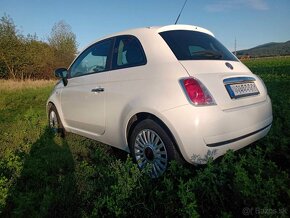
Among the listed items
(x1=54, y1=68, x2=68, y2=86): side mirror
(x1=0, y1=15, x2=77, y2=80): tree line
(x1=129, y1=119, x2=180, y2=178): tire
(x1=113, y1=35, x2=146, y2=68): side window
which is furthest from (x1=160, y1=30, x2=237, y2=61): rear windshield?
(x1=0, y1=15, x2=77, y2=80): tree line

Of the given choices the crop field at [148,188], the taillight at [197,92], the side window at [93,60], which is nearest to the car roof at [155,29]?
the side window at [93,60]

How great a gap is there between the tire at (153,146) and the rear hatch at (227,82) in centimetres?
70

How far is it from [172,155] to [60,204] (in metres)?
1.26

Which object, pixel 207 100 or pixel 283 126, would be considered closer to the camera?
pixel 207 100

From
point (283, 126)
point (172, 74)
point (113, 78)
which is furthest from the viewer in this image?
point (283, 126)

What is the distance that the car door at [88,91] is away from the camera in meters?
3.95

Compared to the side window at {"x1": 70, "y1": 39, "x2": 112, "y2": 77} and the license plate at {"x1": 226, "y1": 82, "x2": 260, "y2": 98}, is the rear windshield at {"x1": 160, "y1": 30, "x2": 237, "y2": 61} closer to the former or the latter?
the license plate at {"x1": 226, "y1": 82, "x2": 260, "y2": 98}

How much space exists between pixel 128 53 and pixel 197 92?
130cm

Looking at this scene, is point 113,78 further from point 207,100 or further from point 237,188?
point 237,188

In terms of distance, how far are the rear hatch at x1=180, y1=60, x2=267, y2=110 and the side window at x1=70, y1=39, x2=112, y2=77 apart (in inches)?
57.3

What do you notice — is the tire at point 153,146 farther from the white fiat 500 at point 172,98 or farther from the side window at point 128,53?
the side window at point 128,53

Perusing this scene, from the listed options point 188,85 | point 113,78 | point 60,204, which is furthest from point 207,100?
point 60,204

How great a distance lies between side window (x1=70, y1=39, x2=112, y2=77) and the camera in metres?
4.05

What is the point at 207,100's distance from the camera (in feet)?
9.18
